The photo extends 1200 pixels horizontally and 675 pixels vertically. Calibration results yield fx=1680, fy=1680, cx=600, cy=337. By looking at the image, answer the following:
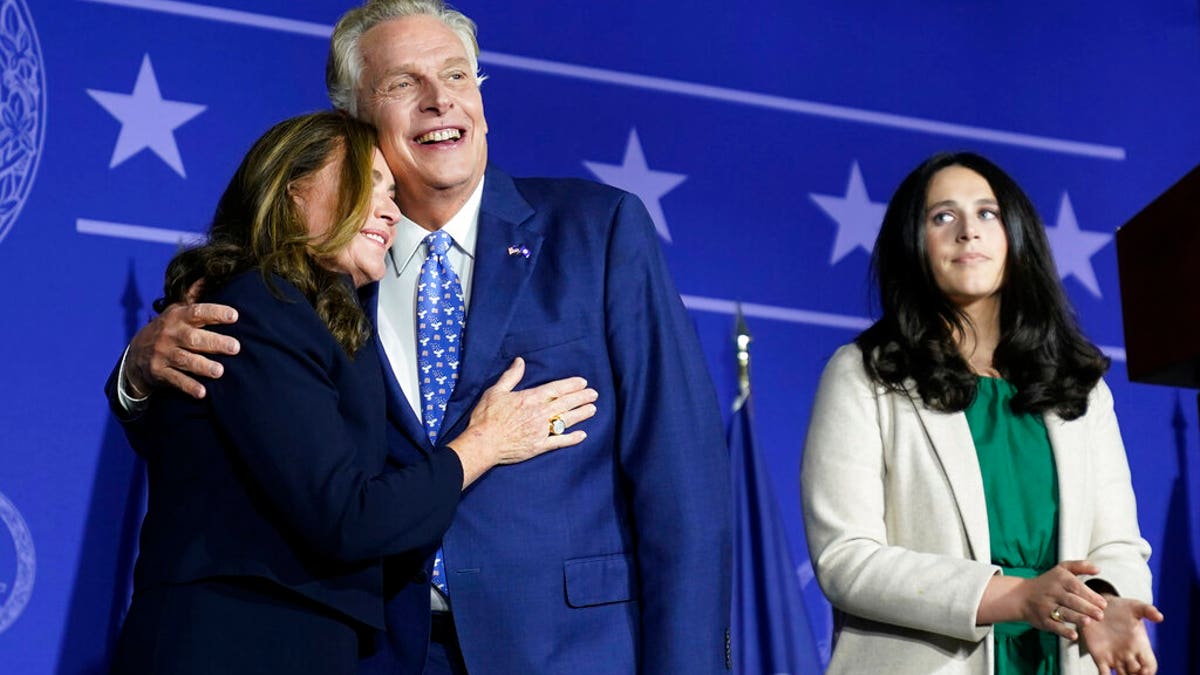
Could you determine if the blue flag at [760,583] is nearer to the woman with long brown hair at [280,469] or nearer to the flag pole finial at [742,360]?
the flag pole finial at [742,360]

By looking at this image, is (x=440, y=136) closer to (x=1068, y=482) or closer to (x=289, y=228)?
(x=289, y=228)

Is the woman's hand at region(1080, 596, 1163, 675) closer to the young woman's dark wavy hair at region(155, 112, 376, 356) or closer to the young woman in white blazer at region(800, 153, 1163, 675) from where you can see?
the young woman in white blazer at region(800, 153, 1163, 675)

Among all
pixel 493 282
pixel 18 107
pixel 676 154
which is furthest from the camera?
pixel 676 154

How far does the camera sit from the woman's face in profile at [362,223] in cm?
237

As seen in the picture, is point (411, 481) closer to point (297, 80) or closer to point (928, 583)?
point (928, 583)

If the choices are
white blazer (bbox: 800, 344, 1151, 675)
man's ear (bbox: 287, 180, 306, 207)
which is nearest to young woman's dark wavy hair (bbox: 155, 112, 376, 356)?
man's ear (bbox: 287, 180, 306, 207)

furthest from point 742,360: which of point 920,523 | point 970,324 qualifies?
point 920,523

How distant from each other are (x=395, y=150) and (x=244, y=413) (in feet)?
2.46

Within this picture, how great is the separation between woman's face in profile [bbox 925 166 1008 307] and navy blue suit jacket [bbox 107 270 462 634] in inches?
45.6

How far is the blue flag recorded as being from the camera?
3.93 meters

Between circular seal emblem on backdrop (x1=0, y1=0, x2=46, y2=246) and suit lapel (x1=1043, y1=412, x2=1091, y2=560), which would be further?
circular seal emblem on backdrop (x1=0, y1=0, x2=46, y2=246)

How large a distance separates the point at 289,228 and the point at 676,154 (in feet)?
6.53

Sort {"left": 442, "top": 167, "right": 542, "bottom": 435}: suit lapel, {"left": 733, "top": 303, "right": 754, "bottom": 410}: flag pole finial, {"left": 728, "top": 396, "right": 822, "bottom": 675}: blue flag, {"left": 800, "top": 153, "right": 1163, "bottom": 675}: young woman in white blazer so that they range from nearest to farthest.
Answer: {"left": 442, "top": 167, "right": 542, "bottom": 435}: suit lapel < {"left": 800, "top": 153, "right": 1163, "bottom": 675}: young woman in white blazer < {"left": 728, "top": 396, "right": 822, "bottom": 675}: blue flag < {"left": 733, "top": 303, "right": 754, "bottom": 410}: flag pole finial

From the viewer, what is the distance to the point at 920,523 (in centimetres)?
278
